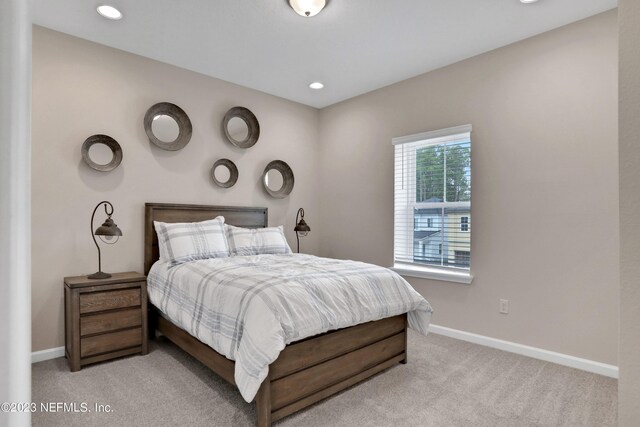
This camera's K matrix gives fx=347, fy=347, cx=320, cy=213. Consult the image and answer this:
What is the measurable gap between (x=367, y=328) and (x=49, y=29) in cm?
352

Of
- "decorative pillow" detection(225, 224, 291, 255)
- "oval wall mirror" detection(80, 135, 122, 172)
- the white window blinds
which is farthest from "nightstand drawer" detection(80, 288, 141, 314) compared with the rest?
the white window blinds

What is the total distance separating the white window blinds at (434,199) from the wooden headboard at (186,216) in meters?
1.69

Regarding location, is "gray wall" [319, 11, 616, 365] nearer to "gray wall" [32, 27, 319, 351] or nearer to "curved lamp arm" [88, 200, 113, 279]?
"gray wall" [32, 27, 319, 351]

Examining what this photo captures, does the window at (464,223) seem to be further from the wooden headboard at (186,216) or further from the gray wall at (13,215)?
the gray wall at (13,215)

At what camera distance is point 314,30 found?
2.90 m

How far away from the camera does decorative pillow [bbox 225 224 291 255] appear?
3577 mm

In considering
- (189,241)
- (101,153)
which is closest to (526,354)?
(189,241)

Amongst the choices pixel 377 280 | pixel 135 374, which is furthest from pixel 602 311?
pixel 135 374

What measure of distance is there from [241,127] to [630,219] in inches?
152

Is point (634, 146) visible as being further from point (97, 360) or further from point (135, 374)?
point (97, 360)

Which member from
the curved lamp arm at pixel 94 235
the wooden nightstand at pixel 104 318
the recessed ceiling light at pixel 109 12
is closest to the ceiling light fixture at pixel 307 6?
the recessed ceiling light at pixel 109 12

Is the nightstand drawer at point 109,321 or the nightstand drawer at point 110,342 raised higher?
the nightstand drawer at point 109,321

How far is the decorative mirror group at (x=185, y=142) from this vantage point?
3.15 m

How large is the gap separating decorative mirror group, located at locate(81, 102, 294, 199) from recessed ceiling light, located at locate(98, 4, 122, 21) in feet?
2.78
